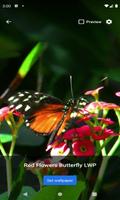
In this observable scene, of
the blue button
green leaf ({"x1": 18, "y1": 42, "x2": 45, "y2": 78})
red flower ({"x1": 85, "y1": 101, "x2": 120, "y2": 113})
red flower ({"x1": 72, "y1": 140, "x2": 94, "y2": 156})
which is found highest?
green leaf ({"x1": 18, "y1": 42, "x2": 45, "y2": 78})

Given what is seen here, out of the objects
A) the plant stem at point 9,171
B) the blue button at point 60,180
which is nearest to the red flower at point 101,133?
the blue button at point 60,180

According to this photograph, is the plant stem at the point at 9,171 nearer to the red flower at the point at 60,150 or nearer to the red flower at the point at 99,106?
the red flower at the point at 60,150

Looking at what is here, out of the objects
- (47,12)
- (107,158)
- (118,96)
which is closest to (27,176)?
(107,158)

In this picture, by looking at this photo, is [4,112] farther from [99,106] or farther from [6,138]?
[99,106]

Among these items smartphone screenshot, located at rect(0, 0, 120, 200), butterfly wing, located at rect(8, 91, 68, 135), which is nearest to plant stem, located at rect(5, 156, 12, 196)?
smartphone screenshot, located at rect(0, 0, 120, 200)

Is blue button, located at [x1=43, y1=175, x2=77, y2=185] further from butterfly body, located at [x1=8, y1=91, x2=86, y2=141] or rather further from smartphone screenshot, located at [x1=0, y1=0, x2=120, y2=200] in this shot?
butterfly body, located at [x1=8, y1=91, x2=86, y2=141]

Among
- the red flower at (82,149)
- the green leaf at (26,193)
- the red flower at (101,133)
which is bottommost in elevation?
the green leaf at (26,193)
